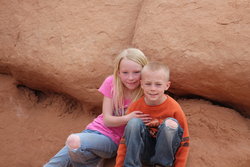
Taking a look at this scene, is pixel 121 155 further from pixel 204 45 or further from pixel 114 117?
pixel 204 45

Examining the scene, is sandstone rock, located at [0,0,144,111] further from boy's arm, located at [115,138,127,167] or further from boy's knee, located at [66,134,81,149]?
boy's arm, located at [115,138,127,167]

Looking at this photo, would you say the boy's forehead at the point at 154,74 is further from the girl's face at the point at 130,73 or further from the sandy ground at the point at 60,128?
the sandy ground at the point at 60,128

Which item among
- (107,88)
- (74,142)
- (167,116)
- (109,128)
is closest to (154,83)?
A: (167,116)

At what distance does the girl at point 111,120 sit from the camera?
218 cm

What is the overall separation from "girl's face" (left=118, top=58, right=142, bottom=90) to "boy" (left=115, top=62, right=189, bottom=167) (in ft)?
0.44

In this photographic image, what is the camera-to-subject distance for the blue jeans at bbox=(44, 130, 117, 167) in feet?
7.20

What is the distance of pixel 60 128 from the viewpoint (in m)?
3.00

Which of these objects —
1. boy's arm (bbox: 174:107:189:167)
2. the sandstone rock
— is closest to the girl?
boy's arm (bbox: 174:107:189:167)

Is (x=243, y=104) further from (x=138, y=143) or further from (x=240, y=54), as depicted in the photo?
(x=138, y=143)

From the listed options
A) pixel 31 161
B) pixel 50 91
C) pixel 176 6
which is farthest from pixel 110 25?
pixel 31 161

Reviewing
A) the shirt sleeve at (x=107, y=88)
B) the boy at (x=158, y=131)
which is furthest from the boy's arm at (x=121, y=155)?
the shirt sleeve at (x=107, y=88)

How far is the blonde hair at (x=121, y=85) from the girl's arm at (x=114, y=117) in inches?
2.0

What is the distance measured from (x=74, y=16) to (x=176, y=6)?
944 millimetres

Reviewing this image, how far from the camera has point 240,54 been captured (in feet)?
7.37
